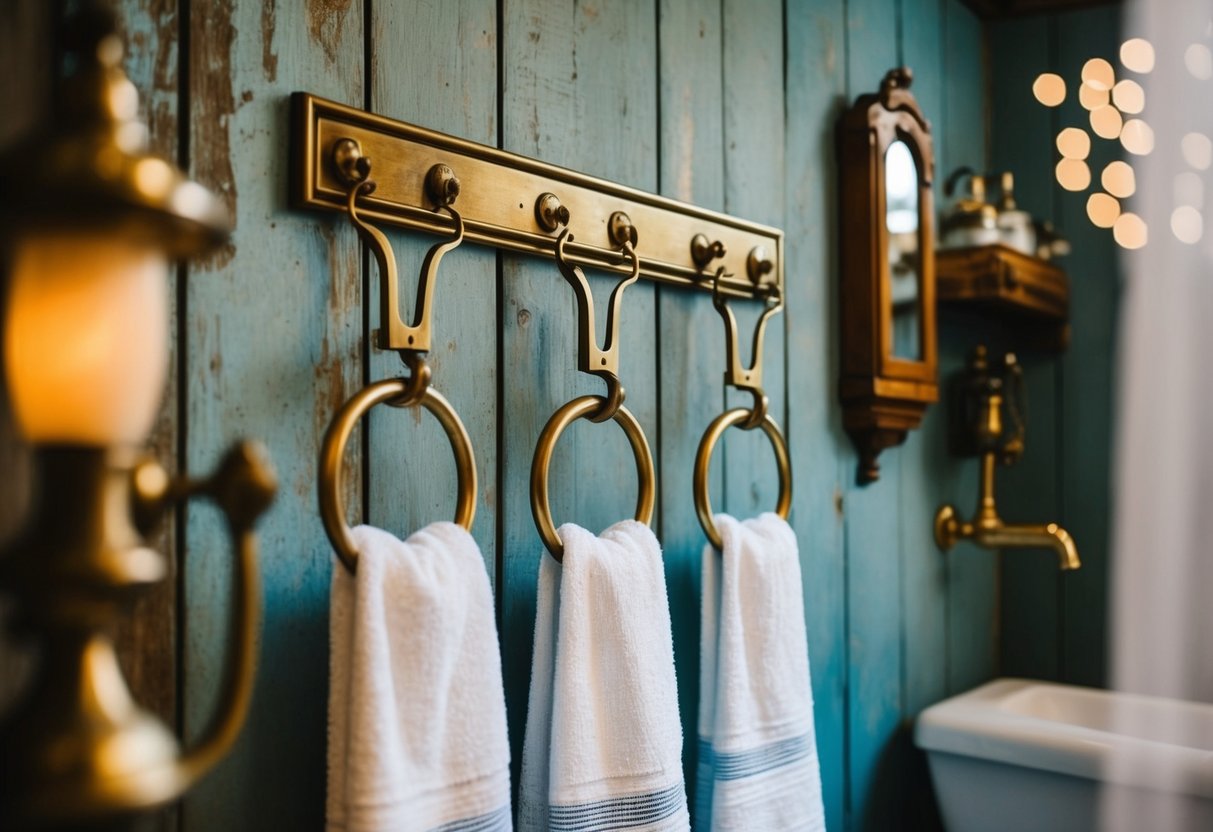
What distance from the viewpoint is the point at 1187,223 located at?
1549 millimetres

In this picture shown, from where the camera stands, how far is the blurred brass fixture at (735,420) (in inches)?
37.1

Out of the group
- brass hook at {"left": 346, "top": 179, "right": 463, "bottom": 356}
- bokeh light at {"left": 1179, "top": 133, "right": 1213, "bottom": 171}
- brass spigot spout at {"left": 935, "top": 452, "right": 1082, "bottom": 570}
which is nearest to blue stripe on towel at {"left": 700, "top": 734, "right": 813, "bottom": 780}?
brass hook at {"left": 346, "top": 179, "right": 463, "bottom": 356}

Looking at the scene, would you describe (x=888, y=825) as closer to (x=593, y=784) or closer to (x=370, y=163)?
(x=593, y=784)

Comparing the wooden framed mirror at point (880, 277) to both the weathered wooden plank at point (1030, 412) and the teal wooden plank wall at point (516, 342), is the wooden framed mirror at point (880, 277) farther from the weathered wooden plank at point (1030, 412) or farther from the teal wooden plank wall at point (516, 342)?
the weathered wooden plank at point (1030, 412)

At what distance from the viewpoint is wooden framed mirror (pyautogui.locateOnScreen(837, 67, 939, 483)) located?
4.24 feet

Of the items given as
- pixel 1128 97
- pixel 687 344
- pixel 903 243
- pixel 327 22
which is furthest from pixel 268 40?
pixel 1128 97

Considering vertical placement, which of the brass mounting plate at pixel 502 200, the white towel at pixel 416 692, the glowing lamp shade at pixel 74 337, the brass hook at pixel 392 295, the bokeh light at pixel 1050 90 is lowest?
the white towel at pixel 416 692

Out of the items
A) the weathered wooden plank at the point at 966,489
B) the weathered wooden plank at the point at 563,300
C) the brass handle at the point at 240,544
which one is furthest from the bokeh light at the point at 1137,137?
the brass handle at the point at 240,544

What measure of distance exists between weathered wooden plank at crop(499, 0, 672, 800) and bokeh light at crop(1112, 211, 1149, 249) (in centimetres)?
108

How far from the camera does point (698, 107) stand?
108 cm

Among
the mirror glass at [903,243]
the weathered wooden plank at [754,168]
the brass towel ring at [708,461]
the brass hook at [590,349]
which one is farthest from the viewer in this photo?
the mirror glass at [903,243]

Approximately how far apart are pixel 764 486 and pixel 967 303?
636 mm

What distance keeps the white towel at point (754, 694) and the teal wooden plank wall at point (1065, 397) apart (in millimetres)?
949

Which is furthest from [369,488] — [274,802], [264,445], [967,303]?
[967,303]
